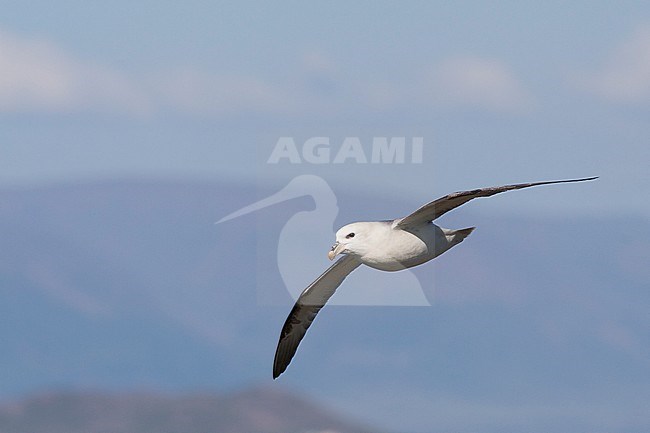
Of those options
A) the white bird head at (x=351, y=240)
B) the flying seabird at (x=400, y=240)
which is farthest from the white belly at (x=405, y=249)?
the white bird head at (x=351, y=240)

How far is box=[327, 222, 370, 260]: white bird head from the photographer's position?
1137cm

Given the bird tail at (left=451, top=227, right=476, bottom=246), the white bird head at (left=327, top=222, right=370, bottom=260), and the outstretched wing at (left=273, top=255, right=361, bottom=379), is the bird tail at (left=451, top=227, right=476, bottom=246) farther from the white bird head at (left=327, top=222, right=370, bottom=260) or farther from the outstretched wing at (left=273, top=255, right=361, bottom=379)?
the outstretched wing at (left=273, top=255, right=361, bottom=379)

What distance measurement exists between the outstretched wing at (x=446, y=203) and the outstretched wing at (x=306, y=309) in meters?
2.24

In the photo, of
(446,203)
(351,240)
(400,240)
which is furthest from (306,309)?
(446,203)

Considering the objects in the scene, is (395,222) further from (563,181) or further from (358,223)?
(563,181)

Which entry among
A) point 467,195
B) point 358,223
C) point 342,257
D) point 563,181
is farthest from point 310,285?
point 563,181

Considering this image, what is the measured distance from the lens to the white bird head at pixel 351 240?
11.4m

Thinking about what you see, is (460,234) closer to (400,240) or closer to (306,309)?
(400,240)

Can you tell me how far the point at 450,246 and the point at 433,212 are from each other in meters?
0.52

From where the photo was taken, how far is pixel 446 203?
36.0 feet

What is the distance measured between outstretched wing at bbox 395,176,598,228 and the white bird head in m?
0.32

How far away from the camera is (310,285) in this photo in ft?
45.8

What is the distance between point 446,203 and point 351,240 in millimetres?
992

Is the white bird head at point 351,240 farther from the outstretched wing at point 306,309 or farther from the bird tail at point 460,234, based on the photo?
the outstretched wing at point 306,309
